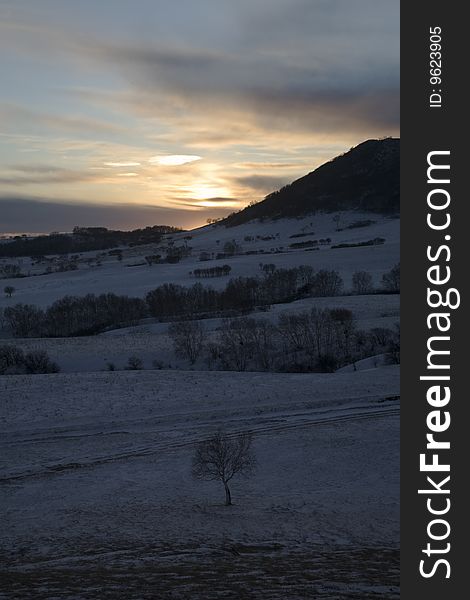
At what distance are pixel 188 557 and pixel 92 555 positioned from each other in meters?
3.36

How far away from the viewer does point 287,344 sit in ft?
209

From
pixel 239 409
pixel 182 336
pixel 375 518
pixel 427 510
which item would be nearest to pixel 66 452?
pixel 239 409

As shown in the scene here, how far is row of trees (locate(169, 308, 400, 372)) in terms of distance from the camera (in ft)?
197

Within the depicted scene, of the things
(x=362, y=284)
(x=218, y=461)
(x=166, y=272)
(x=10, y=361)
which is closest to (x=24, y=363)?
(x=10, y=361)

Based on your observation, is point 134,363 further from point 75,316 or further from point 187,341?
point 75,316

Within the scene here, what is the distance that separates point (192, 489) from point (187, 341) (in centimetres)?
3553

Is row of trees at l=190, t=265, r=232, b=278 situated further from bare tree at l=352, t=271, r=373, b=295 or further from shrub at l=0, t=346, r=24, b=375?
shrub at l=0, t=346, r=24, b=375

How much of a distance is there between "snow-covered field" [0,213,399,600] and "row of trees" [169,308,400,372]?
21.8ft

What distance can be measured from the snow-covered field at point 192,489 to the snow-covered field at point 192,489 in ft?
0.29

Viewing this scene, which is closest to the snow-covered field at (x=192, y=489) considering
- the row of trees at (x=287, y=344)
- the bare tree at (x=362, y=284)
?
the row of trees at (x=287, y=344)

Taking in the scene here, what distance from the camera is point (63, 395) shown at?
4178 centimetres

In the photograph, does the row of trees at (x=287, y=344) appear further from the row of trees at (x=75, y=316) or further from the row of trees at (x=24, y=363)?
the row of trees at (x=75, y=316)

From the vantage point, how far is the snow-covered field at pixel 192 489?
17141 mm

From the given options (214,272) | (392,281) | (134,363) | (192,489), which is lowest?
(192,489)
